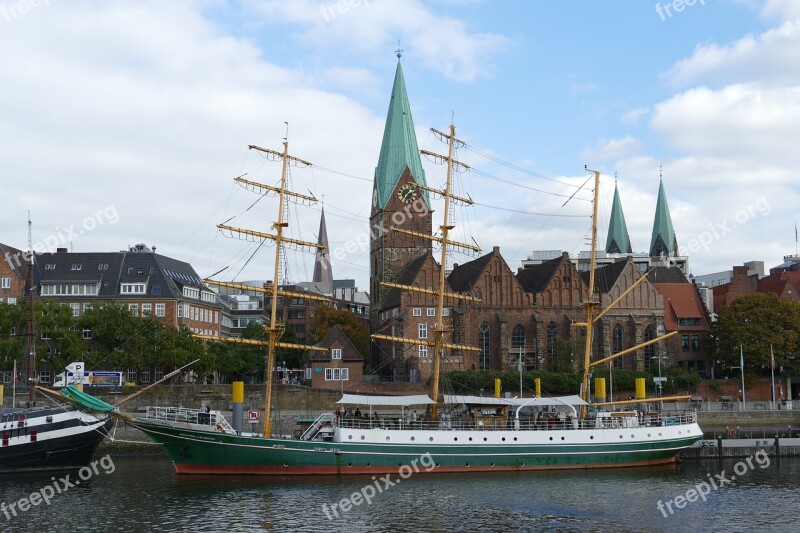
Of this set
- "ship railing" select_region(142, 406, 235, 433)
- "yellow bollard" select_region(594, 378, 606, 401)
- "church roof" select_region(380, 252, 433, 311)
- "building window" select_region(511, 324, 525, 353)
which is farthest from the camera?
"building window" select_region(511, 324, 525, 353)

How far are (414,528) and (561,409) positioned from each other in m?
25.9

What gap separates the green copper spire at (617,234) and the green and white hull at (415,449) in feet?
412

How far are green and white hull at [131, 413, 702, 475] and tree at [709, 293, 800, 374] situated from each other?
42.8m

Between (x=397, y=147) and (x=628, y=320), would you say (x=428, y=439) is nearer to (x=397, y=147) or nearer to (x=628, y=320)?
(x=628, y=320)

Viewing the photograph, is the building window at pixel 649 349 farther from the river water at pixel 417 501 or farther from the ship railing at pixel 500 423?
Answer: the river water at pixel 417 501

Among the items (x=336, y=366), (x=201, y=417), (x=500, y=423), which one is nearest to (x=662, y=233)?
(x=336, y=366)

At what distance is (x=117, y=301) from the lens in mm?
95938

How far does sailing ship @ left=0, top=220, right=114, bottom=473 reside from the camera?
53.9m

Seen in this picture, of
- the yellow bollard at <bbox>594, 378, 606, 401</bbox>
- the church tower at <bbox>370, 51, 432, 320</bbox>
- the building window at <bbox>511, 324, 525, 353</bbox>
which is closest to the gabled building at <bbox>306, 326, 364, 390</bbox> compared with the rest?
the building window at <bbox>511, 324, 525, 353</bbox>

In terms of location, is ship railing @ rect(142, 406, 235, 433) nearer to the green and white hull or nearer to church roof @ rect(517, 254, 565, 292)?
the green and white hull

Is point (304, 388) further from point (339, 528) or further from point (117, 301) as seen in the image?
point (339, 528)

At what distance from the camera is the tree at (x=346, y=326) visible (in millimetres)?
116312

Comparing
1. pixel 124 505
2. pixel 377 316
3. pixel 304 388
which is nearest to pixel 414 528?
pixel 124 505

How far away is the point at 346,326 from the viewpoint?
386 ft
